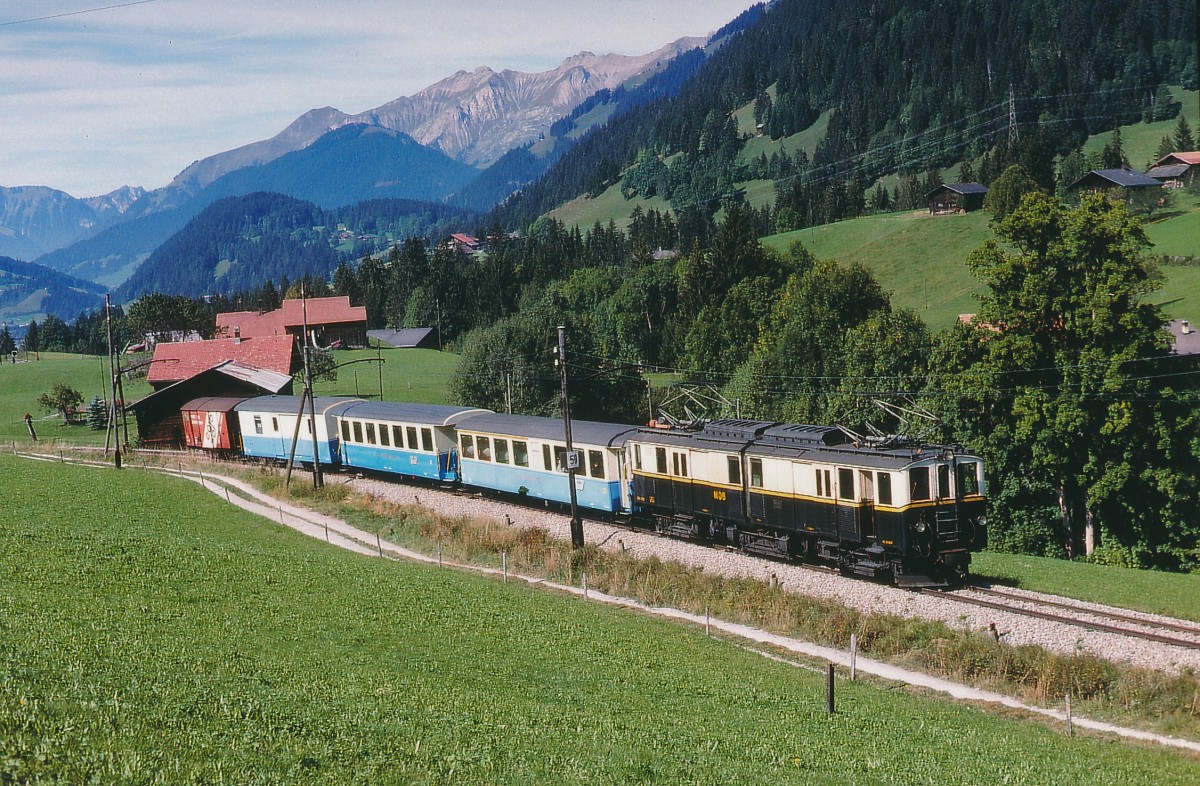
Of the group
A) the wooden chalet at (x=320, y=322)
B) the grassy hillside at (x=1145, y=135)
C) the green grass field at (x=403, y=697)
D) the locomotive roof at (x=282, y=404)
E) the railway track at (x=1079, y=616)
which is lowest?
the railway track at (x=1079, y=616)

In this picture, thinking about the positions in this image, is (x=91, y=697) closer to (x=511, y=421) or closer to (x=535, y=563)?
(x=535, y=563)

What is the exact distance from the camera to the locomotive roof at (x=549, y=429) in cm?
3491

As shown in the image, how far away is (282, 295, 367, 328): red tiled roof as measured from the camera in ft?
426

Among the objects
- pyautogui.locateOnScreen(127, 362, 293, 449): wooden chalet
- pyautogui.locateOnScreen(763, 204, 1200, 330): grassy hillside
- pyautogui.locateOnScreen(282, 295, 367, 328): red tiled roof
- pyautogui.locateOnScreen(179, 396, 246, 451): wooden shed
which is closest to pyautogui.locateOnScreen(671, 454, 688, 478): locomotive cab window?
pyautogui.locateOnScreen(179, 396, 246, 451): wooden shed

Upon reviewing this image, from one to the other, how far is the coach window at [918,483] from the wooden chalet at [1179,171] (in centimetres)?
9361

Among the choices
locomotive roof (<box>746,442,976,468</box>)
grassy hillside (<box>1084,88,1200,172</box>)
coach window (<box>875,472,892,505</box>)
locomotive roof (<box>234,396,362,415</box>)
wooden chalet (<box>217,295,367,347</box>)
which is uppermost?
grassy hillside (<box>1084,88,1200,172</box>)

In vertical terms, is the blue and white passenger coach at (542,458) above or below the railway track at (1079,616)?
above

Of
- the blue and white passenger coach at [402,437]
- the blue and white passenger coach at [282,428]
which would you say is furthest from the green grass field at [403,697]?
the blue and white passenger coach at [282,428]

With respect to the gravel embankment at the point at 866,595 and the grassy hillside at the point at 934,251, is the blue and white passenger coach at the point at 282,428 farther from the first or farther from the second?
the grassy hillside at the point at 934,251

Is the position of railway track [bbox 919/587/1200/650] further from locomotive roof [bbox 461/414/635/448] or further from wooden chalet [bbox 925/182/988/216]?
wooden chalet [bbox 925/182/988/216]

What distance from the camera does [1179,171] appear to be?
105m

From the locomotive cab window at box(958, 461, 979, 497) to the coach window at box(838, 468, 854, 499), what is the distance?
2.62 metres

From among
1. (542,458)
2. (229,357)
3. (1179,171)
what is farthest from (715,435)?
(1179,171)

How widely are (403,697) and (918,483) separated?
15.1m
